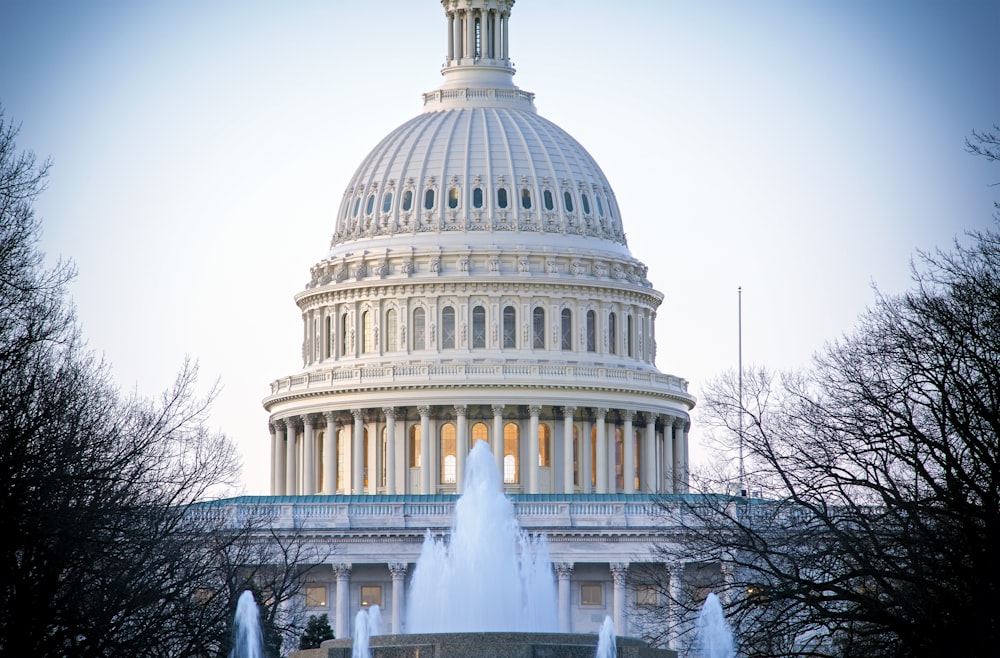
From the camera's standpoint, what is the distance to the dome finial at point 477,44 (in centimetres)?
18238

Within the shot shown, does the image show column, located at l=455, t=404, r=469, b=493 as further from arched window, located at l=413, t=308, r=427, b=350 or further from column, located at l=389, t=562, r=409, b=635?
column, located at l=389, t=562, r=409, b=635

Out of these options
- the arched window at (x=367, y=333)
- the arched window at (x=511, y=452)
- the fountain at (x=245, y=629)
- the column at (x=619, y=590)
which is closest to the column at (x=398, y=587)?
the column at (x=619, y=590)

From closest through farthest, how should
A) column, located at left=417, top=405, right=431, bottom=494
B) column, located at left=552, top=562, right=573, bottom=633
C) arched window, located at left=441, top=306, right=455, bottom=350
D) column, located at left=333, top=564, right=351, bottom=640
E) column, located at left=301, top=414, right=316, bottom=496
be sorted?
1. column, located at left=333, top=564, right=351, bottom=640
2. column, located at left=552, top=562, right=573, bottom=633
3. column, located at left=417, top=405, right=431, bottom=494
4. column, located at left=301, top=414, right=316, bottom=496
5. arched window, located at left=441, top=306, right=455, bottom=350

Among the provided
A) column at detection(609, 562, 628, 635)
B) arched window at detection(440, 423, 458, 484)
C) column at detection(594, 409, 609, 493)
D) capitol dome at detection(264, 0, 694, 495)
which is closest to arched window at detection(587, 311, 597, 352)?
capitol dome at detection(264, 0, 694, 495)

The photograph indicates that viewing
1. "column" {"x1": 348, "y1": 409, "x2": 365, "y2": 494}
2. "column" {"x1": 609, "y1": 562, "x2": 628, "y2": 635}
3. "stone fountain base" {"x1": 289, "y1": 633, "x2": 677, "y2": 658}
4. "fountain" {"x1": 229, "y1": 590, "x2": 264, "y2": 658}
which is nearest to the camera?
"stone fountain base" {"x1": 289, "y1": 633, "x2": 677, "y2": 658}

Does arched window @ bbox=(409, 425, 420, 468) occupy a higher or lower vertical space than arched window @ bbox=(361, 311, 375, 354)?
lower

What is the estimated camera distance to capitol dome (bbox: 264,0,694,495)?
558 feet

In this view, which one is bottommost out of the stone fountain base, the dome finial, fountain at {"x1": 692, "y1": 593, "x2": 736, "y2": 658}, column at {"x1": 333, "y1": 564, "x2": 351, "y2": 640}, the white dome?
the stone fountain base

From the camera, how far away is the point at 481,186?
176 meters

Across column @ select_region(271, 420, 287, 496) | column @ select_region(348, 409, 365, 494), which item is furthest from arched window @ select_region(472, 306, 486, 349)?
column @ select_region(271, 420, 287, 496)

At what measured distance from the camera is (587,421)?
172 m

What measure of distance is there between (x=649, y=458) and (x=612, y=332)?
966cm

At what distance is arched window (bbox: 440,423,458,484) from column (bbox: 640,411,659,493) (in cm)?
1261

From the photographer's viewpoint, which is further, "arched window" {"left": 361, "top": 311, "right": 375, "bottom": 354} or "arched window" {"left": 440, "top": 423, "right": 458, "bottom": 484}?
"arched window" {"left": 361, "top": 311, "right": 375, "bottom": 354}
